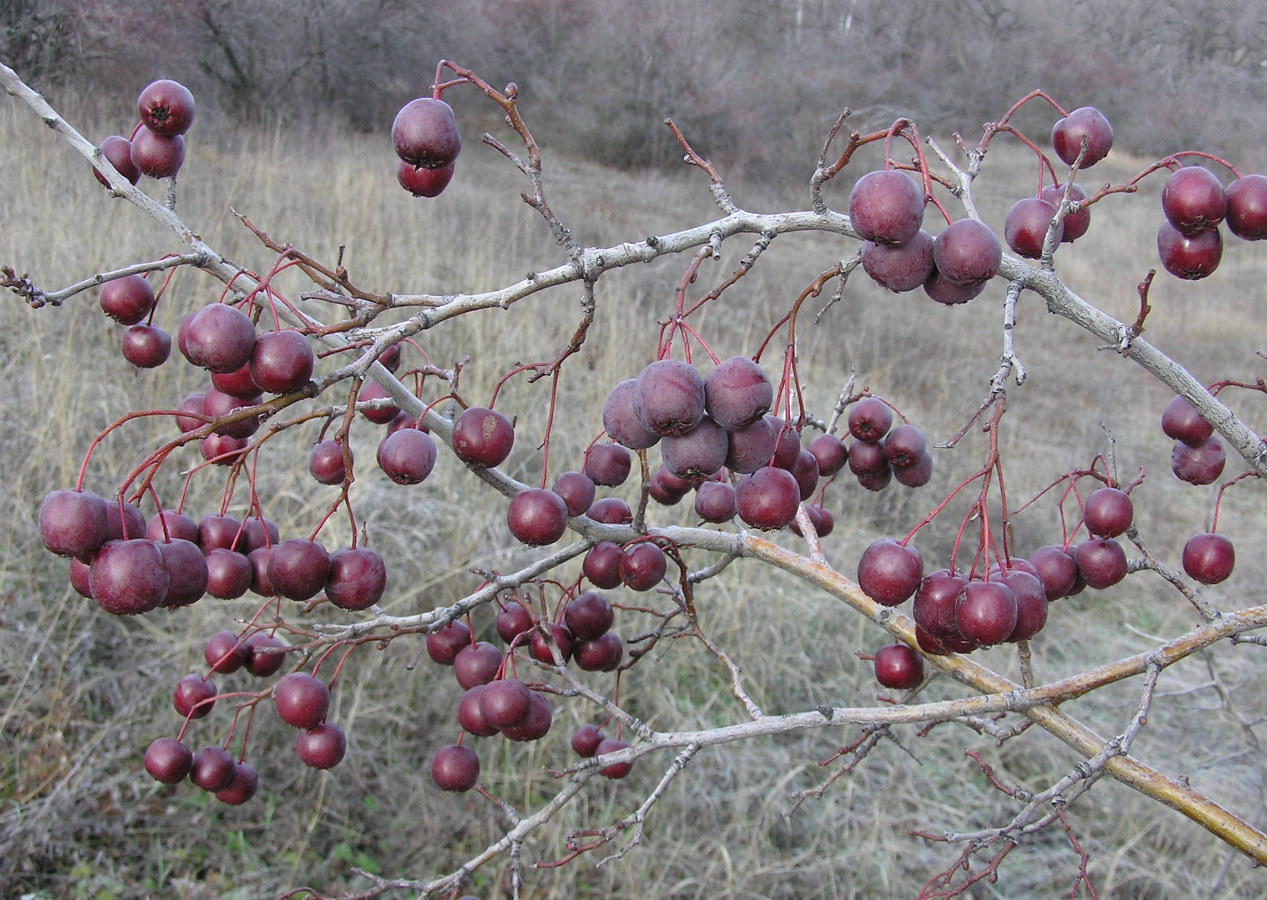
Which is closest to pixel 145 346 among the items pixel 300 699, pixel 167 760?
pixel 300 699

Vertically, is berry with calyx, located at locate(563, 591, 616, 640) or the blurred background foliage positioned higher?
berry with calyx, located at locate(563, 591, 616, 640)

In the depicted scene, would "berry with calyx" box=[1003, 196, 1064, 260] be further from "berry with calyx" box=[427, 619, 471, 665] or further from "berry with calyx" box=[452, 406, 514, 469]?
"berry with calyx" box=[427, 619, 471, 665]

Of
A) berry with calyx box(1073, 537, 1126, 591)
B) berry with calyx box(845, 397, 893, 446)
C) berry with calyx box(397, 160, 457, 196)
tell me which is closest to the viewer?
berry with calyx box(397, 160, 457, 196)

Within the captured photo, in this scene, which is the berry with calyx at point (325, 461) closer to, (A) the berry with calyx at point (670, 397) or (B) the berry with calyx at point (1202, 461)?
(A) the berry with calyx at point (670, 397)

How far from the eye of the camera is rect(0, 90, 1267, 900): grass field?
8.97 ft

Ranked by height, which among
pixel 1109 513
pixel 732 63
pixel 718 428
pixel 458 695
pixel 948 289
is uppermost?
pixel 948 289

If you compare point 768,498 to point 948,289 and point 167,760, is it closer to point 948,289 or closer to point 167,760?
Answer: point 948,289

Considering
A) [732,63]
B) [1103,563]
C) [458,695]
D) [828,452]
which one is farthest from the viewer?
[732,63]

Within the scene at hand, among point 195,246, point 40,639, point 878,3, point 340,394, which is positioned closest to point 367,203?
point 340,394

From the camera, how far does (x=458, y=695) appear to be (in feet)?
10.9

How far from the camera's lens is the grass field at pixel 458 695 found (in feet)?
8.97

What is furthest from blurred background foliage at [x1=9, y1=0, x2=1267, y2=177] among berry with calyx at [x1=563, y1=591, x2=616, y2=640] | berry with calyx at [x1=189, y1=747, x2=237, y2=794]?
berry with calyx at [x1=563, y1=591, x2=616, y2=640]

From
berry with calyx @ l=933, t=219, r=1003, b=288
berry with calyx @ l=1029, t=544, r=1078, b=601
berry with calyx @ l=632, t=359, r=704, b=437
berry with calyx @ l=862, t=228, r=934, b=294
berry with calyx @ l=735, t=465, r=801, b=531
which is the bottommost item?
berry with calyx @ l=1029, t=544, r=1078, b=601

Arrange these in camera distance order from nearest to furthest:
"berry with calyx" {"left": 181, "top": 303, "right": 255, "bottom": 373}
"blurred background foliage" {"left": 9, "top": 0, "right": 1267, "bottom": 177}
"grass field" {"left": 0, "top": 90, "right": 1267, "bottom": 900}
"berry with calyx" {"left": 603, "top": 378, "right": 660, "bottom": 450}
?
1. "berry with calyx" {"left": 181, "top": 303, "right": 255, "bottom": 373}
2. "berry with calyx" {"left": 603, "top": 378, "right": 660, "bottom": 450}
3. "grass field" {"left": 0, "top": 90, "right": 1267, "bottom": 900}
4. "blurred background foliage" {"left": 9, "top": 0, "right": 1267, "bottom": 177}
